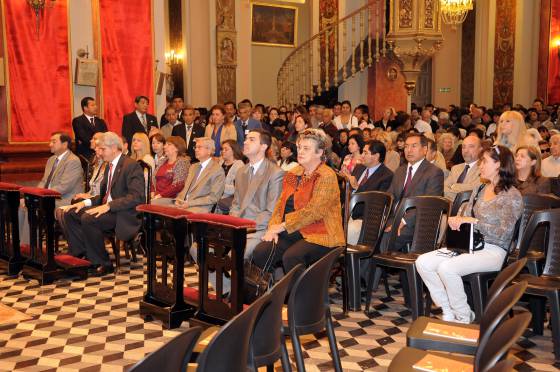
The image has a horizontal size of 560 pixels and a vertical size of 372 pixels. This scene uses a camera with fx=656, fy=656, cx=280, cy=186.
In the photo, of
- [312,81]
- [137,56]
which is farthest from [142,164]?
[312,81]

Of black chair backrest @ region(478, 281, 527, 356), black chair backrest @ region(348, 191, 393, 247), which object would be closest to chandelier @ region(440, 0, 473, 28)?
black chair backrest @ region(348, 191, 393, 247)

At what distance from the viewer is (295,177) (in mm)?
5062

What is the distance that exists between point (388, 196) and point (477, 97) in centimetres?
1294

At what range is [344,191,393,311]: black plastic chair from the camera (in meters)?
5.33

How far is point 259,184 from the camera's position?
5438mm

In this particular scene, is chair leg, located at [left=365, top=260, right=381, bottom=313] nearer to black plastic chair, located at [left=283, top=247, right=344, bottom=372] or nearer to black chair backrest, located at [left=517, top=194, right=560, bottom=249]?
black chair backrest, located at [left=517, top=194, right=560, bottom=249]

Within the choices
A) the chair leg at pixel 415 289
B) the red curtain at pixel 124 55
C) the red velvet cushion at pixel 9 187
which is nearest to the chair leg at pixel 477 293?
the chair leg at pixel 415 289

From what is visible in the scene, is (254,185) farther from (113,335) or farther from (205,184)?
(113,335)

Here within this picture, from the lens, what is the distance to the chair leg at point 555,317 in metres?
4.07

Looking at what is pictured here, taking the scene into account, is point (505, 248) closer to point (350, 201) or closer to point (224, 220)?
point (350, 201)

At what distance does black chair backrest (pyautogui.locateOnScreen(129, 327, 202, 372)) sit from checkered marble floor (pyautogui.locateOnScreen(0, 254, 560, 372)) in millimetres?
2261

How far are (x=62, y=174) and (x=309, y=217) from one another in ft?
11.5

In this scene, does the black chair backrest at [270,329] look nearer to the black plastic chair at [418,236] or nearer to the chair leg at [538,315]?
the black plastic chair at [418,236]

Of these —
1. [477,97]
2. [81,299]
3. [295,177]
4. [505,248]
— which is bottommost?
[81,299]
